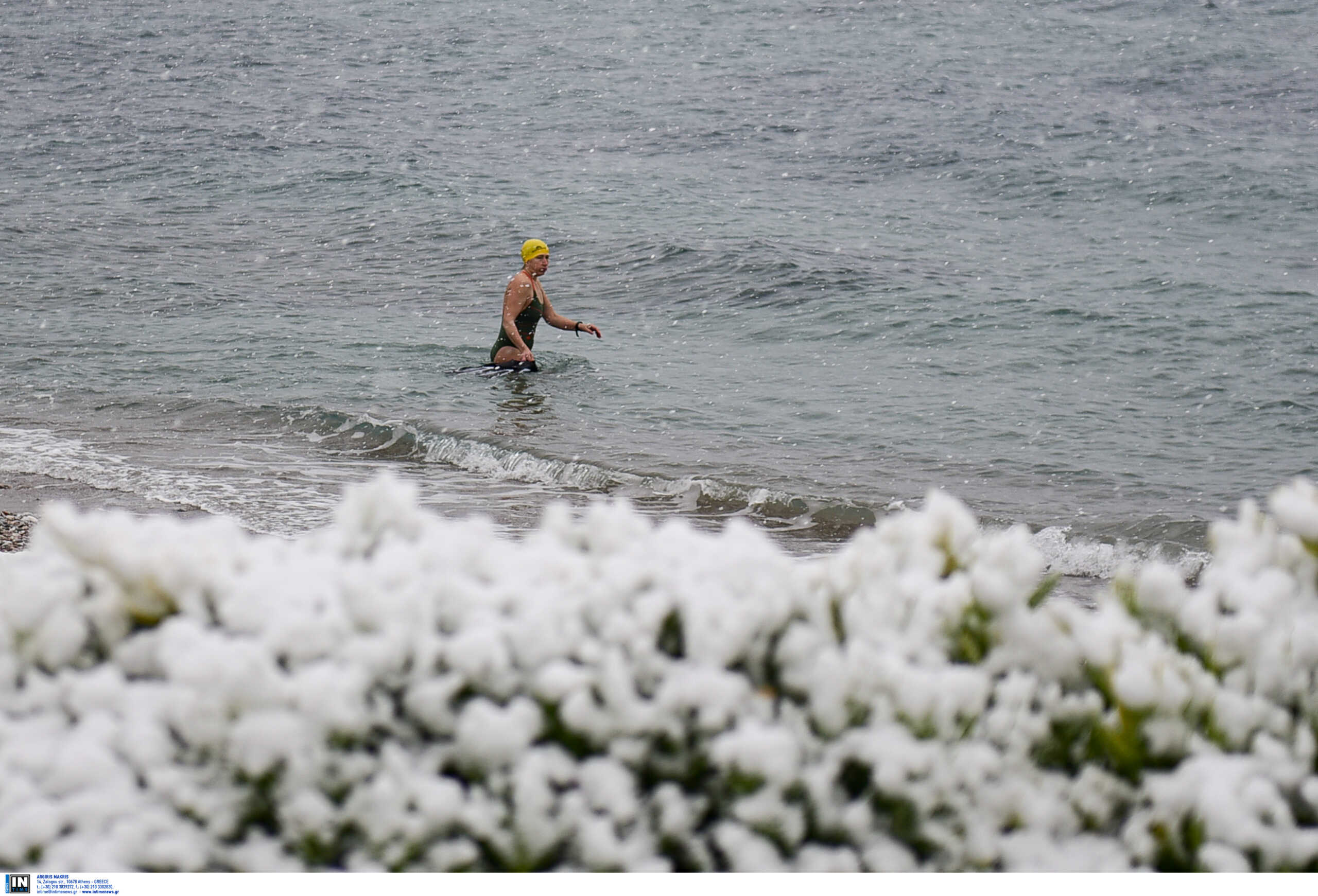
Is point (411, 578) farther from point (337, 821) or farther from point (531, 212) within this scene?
point (531, 212)

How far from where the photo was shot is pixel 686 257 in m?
24.7

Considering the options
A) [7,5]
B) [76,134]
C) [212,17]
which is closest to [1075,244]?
[76,134]

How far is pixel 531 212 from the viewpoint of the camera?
1187 inches

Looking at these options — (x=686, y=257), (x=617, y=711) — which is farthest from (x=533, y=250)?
(x=617, y=711)

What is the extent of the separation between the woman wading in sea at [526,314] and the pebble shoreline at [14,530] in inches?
303

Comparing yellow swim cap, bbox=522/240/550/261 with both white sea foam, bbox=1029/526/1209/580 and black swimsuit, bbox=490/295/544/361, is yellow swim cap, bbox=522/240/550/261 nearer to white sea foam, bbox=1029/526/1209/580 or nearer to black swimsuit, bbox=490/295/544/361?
black swimsuit, bbox=490/295/544/361

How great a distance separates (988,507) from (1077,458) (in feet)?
7.04

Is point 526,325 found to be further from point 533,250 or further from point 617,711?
point 617,711

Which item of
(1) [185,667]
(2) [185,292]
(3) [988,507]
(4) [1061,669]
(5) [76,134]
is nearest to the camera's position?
(1) [185,667]

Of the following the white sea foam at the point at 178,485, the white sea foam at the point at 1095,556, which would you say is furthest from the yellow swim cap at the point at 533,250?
the white sea foam at the point at 1095,556

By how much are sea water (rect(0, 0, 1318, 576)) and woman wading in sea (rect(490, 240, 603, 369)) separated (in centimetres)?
59

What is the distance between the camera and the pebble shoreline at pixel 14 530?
24.9 ft

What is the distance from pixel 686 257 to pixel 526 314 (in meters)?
8.95

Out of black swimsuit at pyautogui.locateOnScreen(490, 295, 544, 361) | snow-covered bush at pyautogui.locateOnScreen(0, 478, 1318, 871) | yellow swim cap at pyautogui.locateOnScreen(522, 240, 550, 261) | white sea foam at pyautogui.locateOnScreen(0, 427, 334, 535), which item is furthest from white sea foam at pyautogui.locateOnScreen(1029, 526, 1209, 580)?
black swimsuit at pyautogui.locateOnScreen(490, 295, 544, 361)
